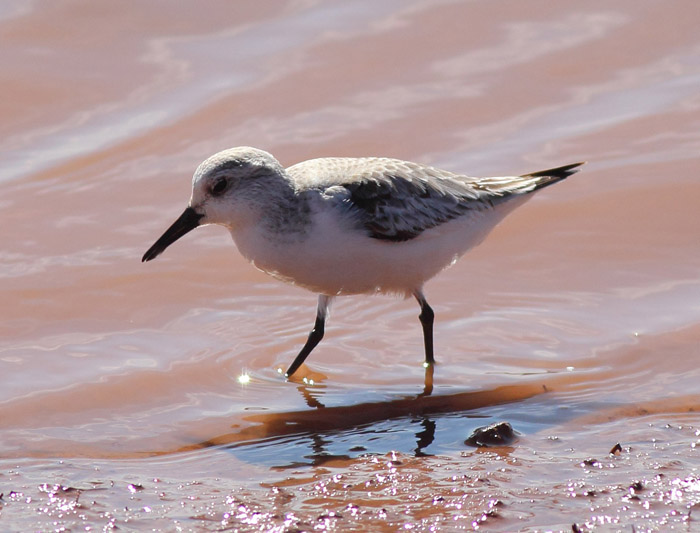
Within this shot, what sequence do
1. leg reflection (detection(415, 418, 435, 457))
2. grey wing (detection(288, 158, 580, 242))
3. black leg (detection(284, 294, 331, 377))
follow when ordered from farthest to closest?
black leg (detection(284, 294, 331, 377)) → grey wing (detection(288, 158, 580, 242)) → leg reflection (detection(415, 418, 435, 457))

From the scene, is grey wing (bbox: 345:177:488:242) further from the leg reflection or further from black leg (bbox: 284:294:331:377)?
the leg reflection

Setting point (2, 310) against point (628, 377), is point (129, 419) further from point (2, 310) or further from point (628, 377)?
point (628, 377)

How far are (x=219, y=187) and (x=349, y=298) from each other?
2.10 meters

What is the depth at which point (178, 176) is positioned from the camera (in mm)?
9773

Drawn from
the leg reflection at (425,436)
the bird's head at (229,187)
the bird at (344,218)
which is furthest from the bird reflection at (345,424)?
the bird's head at (229,187)

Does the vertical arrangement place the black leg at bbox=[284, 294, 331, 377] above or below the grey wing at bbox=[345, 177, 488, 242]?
below

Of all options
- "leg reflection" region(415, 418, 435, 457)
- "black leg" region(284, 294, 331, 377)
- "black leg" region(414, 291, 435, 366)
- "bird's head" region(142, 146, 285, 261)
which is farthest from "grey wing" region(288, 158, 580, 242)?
"leg reflection" region(415, 418, 435, 457)

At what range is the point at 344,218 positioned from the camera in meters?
6.67

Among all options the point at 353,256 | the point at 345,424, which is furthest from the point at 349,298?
the point at 345,424

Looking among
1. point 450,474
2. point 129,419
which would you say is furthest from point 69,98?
point 450,474

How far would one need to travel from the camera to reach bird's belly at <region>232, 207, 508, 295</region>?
6453 mm

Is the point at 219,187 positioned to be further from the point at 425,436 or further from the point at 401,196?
the point at 425,436

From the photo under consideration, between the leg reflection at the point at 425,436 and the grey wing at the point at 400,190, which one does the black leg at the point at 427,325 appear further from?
the leg reflection at the point at 425,436

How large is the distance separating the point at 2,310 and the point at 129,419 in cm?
188
